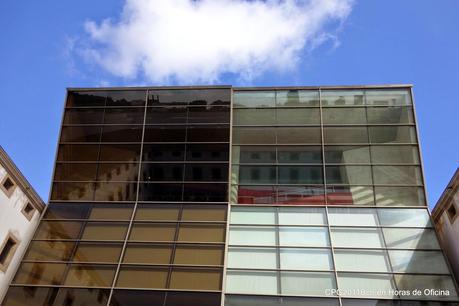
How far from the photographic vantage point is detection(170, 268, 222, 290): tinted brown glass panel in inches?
903

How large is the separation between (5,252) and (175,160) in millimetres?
10430

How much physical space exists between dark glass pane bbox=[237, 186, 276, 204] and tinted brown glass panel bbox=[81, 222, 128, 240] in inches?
256

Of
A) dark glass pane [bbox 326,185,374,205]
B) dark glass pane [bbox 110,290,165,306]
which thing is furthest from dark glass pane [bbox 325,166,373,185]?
dark glass pane [bbox 110,290,165,306]

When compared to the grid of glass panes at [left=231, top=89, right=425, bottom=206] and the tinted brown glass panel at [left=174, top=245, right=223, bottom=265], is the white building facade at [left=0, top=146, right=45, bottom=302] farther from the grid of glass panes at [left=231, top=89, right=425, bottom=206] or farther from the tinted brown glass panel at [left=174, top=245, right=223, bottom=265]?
the grid of glass panes at [left=231, top=89, right=425, bottom=206]

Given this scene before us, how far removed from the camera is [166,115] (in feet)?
101

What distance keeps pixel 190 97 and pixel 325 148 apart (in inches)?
355

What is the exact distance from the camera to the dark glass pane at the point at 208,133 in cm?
2986

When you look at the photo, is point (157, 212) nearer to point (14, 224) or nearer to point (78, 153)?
point (78, 153)

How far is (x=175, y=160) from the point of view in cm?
2931

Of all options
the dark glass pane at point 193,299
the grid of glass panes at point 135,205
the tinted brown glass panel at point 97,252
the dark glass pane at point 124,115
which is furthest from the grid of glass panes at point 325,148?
the tinted brown glass panel at point 97,252

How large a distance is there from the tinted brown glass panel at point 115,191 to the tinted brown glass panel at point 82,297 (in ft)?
22.3

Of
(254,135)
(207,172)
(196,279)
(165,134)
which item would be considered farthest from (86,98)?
(196,279)

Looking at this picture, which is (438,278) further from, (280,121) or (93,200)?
(93,200)

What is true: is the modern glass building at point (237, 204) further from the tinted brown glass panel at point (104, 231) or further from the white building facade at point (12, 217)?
the white building facade at point (12, 217)
